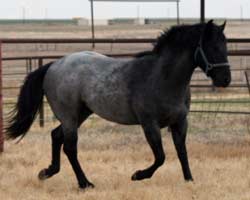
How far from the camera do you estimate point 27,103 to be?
7695 millimetres

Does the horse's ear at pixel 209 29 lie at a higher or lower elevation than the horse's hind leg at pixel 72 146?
higher

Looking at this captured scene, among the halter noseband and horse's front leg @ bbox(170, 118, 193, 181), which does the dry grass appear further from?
the halter noseband

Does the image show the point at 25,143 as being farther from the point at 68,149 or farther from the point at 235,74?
the point at 235,74

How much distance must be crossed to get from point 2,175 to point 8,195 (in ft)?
3.41

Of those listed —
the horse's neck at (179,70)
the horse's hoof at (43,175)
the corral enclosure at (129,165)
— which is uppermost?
the horse's neck at (179,70)

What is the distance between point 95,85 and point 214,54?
1.37 metres

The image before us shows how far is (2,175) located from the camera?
24.8ft

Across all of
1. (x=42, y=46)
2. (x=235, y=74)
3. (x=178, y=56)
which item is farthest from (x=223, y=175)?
(x=42, y=46)

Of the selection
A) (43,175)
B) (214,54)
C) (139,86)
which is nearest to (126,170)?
(43,175)

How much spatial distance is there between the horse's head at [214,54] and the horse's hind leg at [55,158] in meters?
1.94

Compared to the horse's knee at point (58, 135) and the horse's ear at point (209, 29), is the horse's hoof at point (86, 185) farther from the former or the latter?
the horse's ear at point (209, 29)

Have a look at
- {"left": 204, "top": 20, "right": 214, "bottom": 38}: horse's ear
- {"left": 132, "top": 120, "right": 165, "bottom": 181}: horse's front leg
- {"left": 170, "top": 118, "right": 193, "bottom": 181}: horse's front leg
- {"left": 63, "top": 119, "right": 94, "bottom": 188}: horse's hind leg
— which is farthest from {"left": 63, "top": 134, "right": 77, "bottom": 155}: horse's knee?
{"left": 204, "top": 20, "right": 214, "bottom": 38}: horse's ear

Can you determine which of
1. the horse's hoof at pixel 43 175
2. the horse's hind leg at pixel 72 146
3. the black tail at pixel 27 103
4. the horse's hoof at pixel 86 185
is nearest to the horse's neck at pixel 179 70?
the horse's hind leg at pixel 72 146

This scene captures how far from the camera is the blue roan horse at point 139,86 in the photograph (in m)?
6.59
